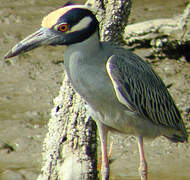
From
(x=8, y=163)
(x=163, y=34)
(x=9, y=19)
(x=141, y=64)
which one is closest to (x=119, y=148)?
(x=8, y=163)

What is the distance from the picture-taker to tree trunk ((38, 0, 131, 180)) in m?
4.52

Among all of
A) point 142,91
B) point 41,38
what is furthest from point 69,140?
point 41,38

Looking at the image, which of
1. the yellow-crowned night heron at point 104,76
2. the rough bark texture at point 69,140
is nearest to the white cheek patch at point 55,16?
the yellow-crowned night heron at point 104,76

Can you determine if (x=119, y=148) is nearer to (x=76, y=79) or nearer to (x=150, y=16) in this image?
(x=76, y=79)

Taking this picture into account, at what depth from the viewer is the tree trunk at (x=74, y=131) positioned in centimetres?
452

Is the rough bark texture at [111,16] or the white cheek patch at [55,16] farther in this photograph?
the rough bark texture at [111,16]

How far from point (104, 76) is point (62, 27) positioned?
47cm

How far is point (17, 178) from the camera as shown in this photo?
17.7 ft

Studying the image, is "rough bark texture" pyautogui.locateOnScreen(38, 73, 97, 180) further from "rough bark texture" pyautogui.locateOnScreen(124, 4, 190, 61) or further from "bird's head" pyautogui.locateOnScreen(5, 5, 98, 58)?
"rough bark texture" pyautogui.locateOnScreen(124, 4, 190, 61)

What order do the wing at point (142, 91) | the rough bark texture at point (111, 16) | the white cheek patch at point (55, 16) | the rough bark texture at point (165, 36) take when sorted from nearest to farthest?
the white cheek patch at point (55, 16), the wing at point (142, 91), the rough bark texture at point (111, 16), the rough bark texture at point (165, 36)

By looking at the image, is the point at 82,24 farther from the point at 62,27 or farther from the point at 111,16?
the point at 111,16

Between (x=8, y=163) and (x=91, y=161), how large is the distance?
4.25 feet

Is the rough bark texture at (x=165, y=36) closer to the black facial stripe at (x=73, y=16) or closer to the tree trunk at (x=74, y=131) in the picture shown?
the tree trunk at (x=74, y=131)

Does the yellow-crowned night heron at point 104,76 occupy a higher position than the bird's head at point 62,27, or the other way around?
the bird's head at point 62,27
